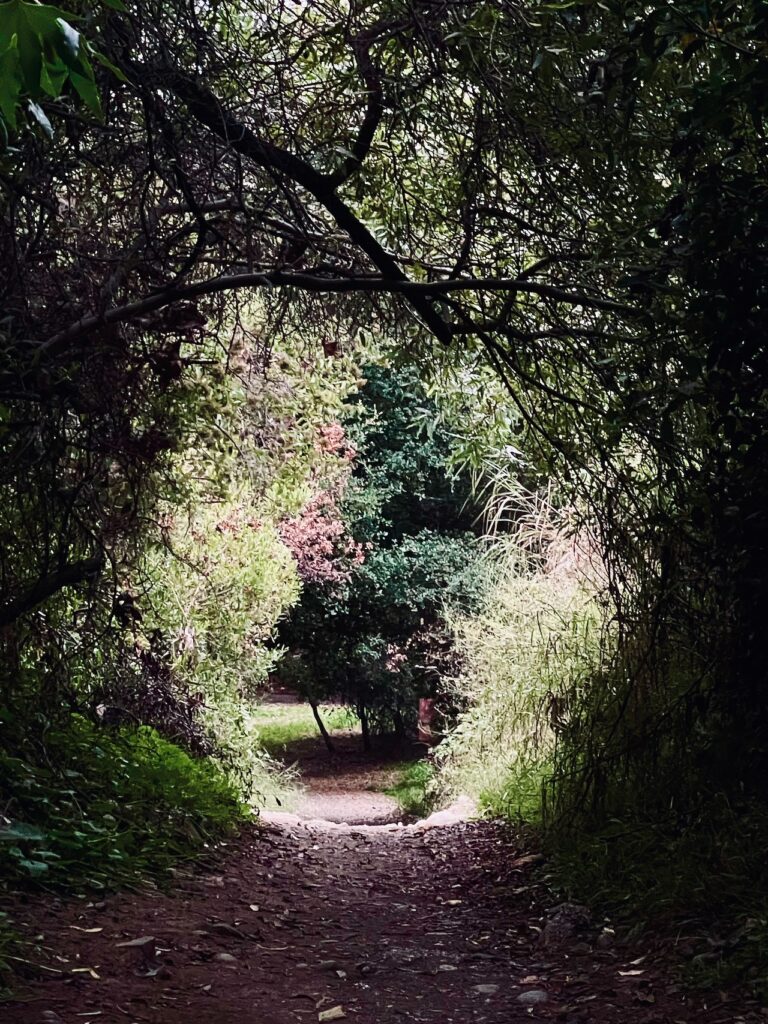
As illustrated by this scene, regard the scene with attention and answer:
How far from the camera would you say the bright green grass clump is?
4449 mm

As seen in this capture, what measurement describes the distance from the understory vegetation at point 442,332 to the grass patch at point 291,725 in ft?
42.5

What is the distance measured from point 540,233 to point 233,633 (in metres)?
5.95

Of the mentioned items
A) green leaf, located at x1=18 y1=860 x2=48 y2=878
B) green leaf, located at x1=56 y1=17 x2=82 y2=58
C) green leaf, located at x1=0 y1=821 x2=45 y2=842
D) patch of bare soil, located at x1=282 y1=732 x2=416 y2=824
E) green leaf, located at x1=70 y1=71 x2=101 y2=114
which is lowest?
patch of bare soil, located at x1=282 y1=732 x2=416 y2=824

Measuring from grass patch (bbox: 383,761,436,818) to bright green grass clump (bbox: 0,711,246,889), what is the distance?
540 centimetres

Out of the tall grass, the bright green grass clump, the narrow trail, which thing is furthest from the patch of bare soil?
the narrow trail

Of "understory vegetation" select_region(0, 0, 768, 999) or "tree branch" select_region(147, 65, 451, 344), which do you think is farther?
"tree branch" select_region(147, 65, 451, 344)

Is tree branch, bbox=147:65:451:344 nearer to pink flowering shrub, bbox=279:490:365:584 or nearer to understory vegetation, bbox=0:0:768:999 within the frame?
understory vegetation, bbox=0:0:768:999

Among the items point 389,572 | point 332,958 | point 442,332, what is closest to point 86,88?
point 442,332

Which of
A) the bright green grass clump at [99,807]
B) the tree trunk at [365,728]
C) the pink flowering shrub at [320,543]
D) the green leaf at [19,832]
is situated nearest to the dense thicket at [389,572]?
the pink flowering shrub at [320,543]

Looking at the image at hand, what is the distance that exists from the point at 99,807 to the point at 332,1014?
2132mm

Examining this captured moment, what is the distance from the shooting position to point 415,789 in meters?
Result: 14.5

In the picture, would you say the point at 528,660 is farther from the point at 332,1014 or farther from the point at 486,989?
the point at 332,1014

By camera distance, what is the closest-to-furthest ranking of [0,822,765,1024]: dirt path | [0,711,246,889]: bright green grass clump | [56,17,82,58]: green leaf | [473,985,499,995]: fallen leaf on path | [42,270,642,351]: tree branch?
[56,17,82,58]: green leaf < [0,822,765,1024]: dirt path < [473,985,499,995]: fallen leaf on path < [42,270,642,351]: tree branch < [0,711,246,889]: bright green grass clump

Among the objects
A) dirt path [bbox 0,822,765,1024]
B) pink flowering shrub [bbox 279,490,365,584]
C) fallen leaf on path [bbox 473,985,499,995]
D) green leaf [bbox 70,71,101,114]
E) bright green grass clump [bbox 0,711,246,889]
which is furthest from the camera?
pink flowering shrub [bbox 279,490,365,584]
